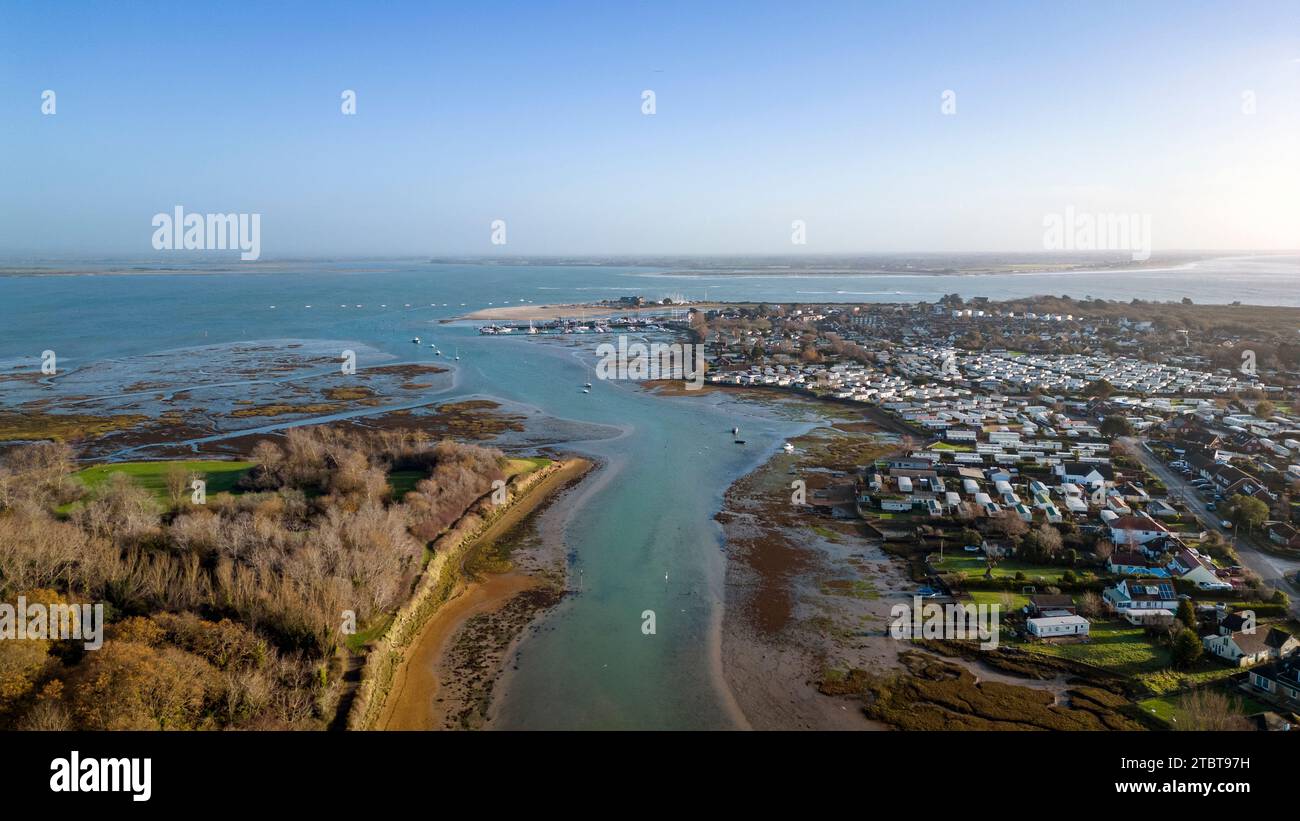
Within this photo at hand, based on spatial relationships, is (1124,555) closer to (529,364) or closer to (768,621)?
(768,621)

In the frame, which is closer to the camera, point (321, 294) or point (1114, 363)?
point (1114, 363)

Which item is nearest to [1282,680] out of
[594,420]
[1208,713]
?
[1208,713]

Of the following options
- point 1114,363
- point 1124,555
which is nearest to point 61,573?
point 1124,555

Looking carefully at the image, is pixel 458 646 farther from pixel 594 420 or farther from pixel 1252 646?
pixel 594 420

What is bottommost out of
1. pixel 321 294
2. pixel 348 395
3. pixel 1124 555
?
pixel 1124 555

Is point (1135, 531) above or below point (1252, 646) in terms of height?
above

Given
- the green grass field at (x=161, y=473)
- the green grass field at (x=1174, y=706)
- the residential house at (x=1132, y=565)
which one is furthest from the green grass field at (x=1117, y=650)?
the green grass field at (x=161, y=473)
